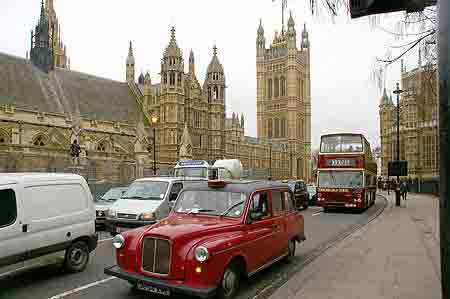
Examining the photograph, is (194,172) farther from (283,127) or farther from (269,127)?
(269,127)

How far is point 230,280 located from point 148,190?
23.4ft

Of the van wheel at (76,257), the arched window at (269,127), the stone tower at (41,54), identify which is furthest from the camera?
the arched window at (269,127)

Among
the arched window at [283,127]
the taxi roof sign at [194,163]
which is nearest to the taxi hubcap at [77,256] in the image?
Answer: the taxi roof sign at [194,163]

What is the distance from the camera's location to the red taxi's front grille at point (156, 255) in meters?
5.66

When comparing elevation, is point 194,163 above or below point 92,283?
above

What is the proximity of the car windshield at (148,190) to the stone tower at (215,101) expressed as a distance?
150 ft

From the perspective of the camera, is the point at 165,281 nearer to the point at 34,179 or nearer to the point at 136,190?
the point at 34,179

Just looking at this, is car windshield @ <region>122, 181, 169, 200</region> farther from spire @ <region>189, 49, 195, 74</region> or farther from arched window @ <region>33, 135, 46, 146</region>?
spire @ <region>189, 49, 195, 74</region>

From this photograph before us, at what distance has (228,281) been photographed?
19.6 feet

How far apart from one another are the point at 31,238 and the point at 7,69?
130 feet

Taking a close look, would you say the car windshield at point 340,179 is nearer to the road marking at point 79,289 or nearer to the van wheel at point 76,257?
the van wheel at point 76,257

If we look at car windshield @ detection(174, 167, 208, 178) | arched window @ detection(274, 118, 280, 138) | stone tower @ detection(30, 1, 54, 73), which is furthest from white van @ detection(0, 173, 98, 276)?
arched window @ detection(274, 118, 280, 138)

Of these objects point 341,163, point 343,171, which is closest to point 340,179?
point 343,171

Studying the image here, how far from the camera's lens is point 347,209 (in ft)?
78.0
